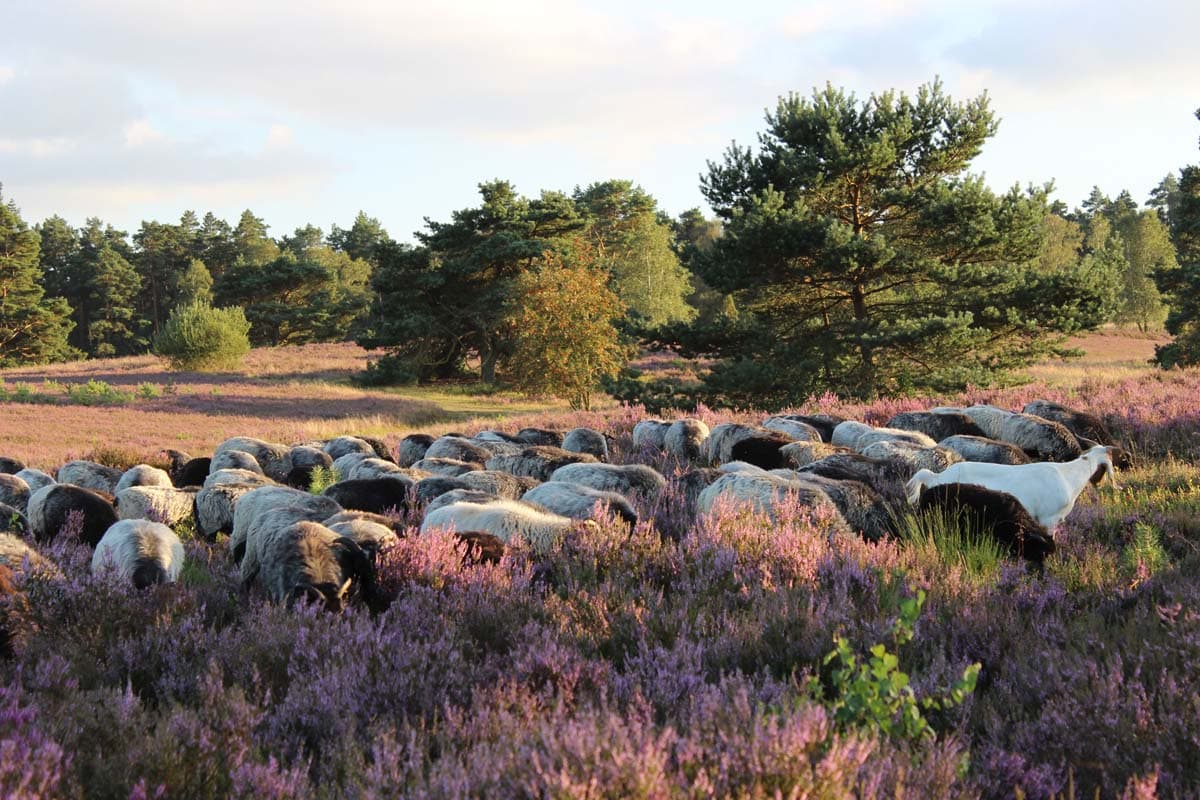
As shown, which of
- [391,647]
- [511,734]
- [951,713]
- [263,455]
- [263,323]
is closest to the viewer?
[511,734]

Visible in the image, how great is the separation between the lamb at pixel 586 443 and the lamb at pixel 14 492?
724 centimetres

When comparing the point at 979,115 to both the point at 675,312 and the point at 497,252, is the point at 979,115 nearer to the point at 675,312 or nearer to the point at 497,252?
the point at 497,252

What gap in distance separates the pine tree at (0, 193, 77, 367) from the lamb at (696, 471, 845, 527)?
7845 cm

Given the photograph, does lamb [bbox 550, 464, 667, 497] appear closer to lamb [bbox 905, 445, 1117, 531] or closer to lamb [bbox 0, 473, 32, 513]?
lamb [bbox 905, 445, 1117, 531]

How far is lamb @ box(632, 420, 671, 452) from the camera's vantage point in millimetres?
12930

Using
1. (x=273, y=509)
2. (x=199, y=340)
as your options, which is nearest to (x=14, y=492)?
(x=273, y=509)

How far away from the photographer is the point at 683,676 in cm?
312

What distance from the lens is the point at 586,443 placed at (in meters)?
13.2

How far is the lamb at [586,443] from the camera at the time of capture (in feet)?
42.7

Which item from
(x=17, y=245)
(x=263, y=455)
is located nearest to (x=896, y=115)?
(x=263, y=455)

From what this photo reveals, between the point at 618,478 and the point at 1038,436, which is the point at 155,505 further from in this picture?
the point at 1038,436

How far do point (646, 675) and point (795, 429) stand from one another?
8884mm

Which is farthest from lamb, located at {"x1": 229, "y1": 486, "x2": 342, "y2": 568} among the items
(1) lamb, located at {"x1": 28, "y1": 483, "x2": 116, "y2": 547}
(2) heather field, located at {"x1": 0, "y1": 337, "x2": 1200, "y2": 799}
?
(1) lamb, located at {"x1": 28, "y1": 483, "x2": 116, "y2": 547}

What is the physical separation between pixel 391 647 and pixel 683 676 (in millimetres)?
1343
